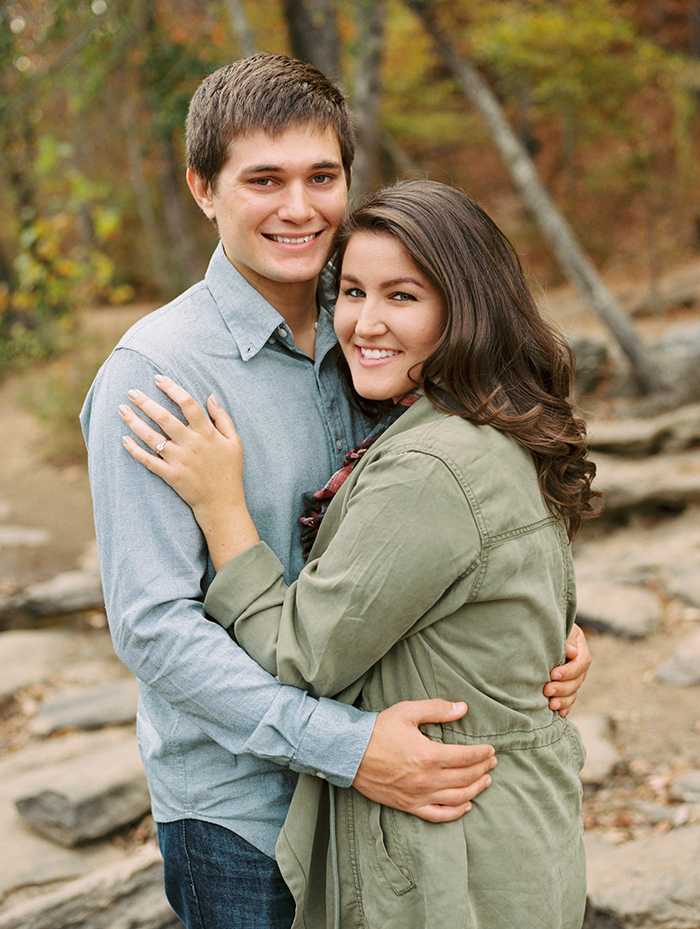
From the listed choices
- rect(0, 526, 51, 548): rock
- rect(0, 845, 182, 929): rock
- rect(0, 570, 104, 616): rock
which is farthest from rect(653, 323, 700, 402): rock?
rect(0, 845, 182, 929): rock

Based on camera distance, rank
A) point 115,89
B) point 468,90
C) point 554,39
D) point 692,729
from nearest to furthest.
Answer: point 692,729 → point 468,90 → point 554,39 → point 115,89

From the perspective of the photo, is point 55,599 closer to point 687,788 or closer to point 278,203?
point 687,788

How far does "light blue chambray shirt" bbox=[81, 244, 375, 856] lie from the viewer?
1.55 metres

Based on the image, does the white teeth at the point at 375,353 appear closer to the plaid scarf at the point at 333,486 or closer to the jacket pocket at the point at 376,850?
the plaid scarf at the point at 333,486

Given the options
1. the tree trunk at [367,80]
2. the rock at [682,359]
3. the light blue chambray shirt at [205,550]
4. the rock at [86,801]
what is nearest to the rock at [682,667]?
the rock at [86,801]

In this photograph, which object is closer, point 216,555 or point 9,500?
point 216,555

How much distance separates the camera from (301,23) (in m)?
5.83

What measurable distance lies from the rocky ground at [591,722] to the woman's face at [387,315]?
1.61 feet

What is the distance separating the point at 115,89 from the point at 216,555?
12.0 m

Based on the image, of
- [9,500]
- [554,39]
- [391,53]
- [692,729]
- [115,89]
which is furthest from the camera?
[391,53]

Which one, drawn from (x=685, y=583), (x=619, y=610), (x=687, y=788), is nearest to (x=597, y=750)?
(x=687, y=788)

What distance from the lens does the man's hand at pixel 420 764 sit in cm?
153

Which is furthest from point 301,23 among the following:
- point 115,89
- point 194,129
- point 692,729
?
point 115,89

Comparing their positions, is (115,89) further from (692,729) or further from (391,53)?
(692,729)
